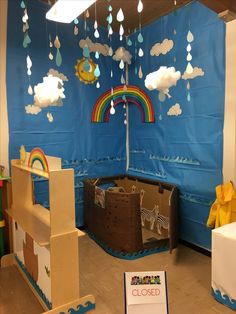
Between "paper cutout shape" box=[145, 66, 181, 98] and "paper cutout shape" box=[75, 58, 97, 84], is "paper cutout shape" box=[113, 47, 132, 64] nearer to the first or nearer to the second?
"paper cutout shape" box=[75, 58, 97, 84]

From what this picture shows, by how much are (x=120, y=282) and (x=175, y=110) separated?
1.82 metres

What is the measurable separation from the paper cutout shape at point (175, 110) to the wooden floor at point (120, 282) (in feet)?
4.81

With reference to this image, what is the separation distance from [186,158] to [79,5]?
5.91 feet

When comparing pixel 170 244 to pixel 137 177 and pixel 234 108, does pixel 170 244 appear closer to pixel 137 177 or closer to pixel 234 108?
pixel 137 177

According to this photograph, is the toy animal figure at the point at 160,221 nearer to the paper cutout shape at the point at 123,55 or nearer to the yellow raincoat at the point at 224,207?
the yellow raincoat at the point at 224,207

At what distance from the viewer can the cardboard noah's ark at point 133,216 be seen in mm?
2555

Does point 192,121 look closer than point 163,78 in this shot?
No

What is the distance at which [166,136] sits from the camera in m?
3.01

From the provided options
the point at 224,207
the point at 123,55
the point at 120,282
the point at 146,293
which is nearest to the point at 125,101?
the point at 123,55

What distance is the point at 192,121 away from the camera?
8.81 ft

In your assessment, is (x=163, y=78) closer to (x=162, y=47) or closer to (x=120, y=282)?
(x=162, y=47)

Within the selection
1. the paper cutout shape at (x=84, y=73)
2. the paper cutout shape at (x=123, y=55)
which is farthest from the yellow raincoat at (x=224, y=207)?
the paper cutout shape at (x=84, y=73)

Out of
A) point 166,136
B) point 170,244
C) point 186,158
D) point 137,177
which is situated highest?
point 166,136

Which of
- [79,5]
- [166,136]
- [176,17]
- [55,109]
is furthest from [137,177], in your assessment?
[79,5]
